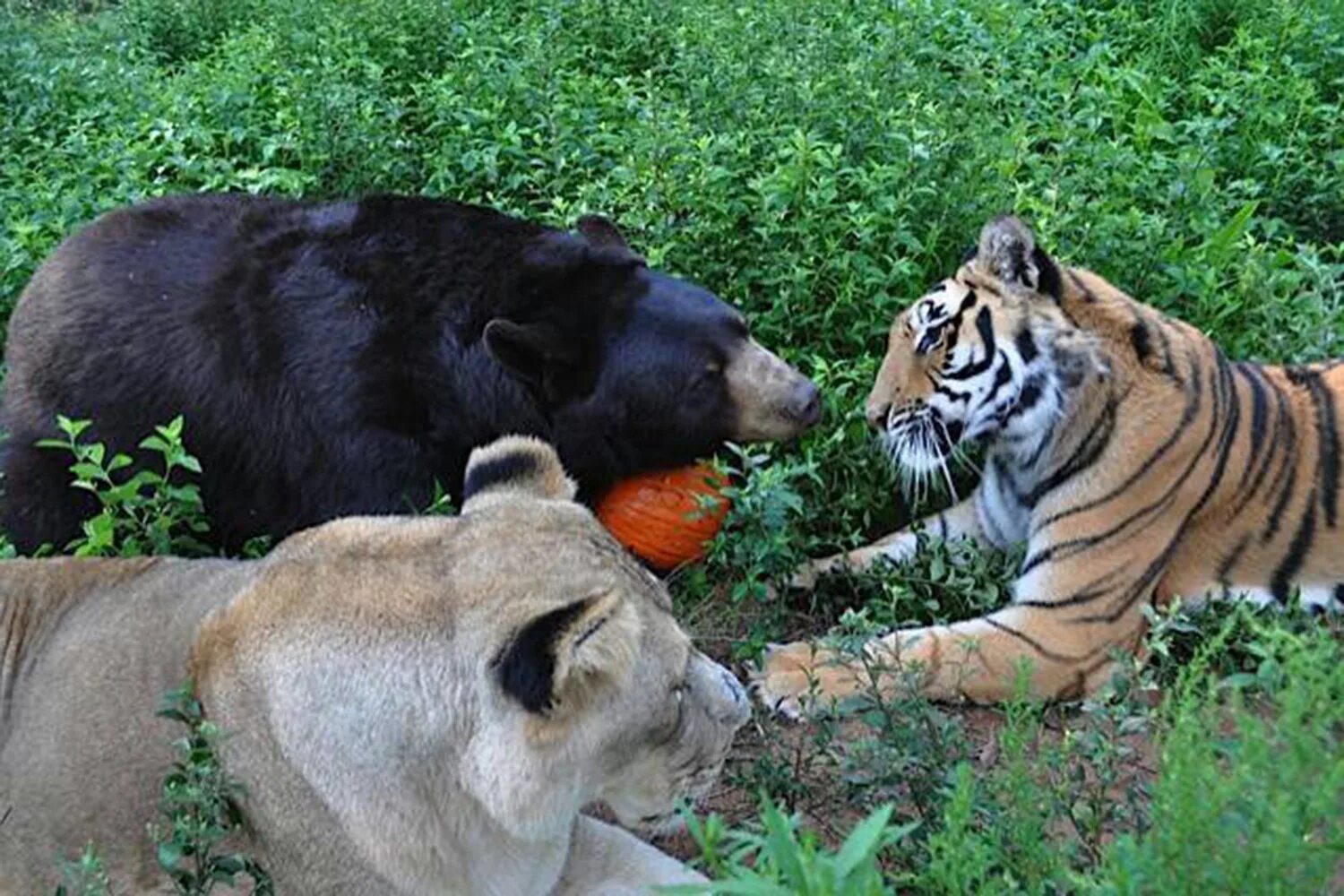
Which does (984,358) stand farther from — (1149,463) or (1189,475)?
(1189,475)

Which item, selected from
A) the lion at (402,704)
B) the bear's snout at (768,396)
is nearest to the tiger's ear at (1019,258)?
the bear's snout at (768,396)

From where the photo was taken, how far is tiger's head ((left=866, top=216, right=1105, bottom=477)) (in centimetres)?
546

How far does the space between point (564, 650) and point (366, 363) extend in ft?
8.52

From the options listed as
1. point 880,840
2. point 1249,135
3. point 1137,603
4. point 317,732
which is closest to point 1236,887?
point 880,840

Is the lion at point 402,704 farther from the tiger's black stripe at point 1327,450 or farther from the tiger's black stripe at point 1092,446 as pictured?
the tiger's black stripe at point 1327,450

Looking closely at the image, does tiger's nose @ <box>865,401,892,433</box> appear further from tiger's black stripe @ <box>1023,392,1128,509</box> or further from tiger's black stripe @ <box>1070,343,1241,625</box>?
tiger's black stripe @ <box>1070,343,1241,625</box>

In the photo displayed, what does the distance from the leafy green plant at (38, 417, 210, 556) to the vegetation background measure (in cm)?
3

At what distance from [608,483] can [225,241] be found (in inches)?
63.6

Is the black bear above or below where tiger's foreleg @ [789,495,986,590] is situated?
above

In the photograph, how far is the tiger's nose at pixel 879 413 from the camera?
5811mm

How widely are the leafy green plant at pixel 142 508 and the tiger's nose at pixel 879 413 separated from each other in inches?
86.4

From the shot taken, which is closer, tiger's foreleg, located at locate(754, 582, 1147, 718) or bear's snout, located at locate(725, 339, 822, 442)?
tiger's foreleg, located at locate(754, 582, 1147, 718)

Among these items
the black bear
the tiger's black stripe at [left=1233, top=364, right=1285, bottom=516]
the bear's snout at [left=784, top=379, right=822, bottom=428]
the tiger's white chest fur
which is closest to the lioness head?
the black bear

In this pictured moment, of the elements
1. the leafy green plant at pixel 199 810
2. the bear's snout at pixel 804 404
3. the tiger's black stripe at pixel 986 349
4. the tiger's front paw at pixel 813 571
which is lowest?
the tiger's front paw at pixel 813 571
